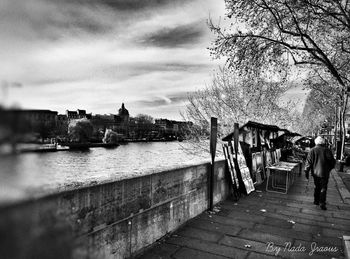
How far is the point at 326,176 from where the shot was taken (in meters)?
7.95

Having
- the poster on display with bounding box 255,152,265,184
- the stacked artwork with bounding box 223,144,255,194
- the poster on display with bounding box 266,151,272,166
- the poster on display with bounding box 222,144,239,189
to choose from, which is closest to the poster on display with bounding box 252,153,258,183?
the poster on display with bounding box 255,152,265,184

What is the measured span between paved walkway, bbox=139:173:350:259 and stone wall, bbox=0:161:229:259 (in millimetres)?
347

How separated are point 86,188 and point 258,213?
497cm

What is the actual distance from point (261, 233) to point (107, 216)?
323 cm

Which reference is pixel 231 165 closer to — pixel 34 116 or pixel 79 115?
pixel 34 116

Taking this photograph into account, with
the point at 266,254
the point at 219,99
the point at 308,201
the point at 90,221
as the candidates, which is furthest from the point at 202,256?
the point at 219,99

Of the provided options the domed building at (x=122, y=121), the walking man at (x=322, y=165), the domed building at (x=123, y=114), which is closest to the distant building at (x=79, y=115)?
the domed building at (x=122, y=121)

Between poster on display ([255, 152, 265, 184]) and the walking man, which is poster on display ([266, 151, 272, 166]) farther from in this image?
the walking man

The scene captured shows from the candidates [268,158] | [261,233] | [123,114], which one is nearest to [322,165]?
[261,233]

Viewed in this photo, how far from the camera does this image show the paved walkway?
4.66 meters

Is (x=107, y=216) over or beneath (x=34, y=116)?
beneath

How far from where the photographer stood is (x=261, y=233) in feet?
18.4

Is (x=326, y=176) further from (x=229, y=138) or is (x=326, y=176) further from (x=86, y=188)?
(x=86, y=188)

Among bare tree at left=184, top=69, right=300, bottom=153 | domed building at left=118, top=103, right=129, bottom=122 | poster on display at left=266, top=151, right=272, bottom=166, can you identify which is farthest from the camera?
domed building at left=118, top=103, right=129, bottom=122
